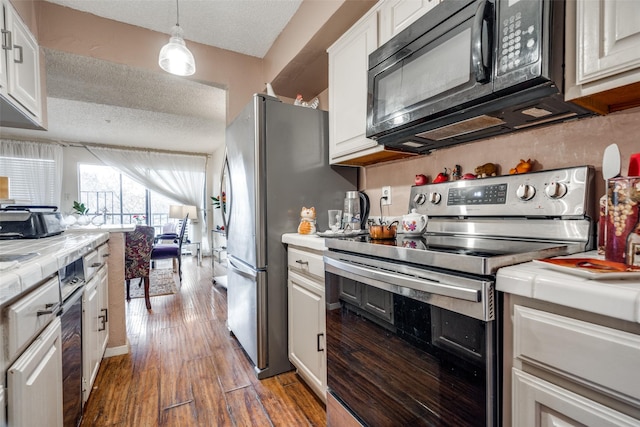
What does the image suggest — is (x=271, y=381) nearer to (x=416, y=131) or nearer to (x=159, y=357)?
(x=159, y=357)

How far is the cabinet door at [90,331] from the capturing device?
4.65 ft

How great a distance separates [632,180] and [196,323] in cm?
296

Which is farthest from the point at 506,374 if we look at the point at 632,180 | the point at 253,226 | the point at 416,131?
the point at 253,226

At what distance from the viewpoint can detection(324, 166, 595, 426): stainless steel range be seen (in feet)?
2.43

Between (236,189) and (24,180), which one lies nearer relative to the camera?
(236,189)

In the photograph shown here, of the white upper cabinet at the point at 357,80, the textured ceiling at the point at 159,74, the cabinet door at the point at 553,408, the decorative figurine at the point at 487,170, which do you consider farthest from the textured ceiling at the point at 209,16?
the cabinet door at the point at 553,408

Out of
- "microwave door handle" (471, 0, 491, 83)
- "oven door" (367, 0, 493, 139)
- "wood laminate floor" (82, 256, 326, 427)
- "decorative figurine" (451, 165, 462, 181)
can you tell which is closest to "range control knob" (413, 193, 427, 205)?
"decorative figurine" (451, 165, 462, 181)

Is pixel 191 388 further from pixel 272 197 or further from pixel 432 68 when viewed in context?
pixel 432 68

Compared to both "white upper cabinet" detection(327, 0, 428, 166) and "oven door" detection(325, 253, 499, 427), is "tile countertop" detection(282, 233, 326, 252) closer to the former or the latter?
"oven door" detection(325, 253, 499, 427)

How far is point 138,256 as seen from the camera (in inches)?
123

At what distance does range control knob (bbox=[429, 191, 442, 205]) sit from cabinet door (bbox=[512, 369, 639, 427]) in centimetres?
86

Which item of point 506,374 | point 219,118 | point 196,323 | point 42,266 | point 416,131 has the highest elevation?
point 219,118

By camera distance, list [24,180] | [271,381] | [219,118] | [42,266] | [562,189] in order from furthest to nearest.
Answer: [24,180] < [219,118] < [271,381] < [562,189] < [42,266]

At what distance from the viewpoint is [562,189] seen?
100 cm
